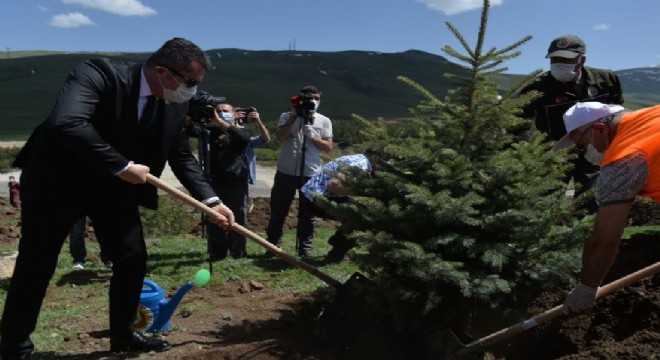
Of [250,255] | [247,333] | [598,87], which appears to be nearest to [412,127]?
[247,333]

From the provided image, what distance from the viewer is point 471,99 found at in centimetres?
396

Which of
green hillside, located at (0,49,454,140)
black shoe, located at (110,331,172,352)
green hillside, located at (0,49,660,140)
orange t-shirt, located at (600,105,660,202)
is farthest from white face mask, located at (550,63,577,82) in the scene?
green hillside, located at (0,49,454,140)

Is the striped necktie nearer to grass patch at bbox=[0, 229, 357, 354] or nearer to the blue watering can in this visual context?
the blue watering can

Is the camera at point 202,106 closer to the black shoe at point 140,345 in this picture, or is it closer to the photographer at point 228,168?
the photographer at point 228,168

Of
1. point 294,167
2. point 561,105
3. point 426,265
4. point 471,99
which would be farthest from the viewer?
point 294,167

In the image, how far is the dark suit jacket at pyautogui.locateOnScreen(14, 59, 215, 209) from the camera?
341cm

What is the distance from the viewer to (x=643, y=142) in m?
2.84

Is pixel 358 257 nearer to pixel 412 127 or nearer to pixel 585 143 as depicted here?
pixel 412 127

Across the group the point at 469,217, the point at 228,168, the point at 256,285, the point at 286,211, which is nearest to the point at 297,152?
the point at 286,211

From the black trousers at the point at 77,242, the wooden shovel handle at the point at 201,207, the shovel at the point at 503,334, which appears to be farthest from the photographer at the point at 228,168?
the shovel at the point at 503,334

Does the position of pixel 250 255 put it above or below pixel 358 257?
below

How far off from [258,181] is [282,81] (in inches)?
2417

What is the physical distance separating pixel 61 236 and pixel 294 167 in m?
3.63

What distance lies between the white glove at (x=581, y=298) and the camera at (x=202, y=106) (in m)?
3.97
